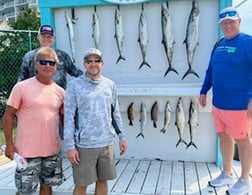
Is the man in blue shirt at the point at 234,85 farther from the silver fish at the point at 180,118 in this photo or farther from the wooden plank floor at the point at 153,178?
the silver fish at the point at 180,118

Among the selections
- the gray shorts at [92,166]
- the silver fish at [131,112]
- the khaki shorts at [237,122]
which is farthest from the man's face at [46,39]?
the khaki shorts at [237,122]

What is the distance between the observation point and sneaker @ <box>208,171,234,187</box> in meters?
3.37

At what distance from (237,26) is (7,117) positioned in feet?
6.84

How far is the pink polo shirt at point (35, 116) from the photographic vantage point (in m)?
2.55

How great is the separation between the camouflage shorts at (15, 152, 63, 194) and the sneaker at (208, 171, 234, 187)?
1.54m

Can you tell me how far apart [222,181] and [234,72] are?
3.67ft

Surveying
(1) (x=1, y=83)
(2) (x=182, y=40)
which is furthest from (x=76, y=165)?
(1) (x=1, y=83)

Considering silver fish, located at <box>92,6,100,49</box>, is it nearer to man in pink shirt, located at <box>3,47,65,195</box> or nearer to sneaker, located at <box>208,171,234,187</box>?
man in pink shirt, located at <box>3,47,65,195</box>

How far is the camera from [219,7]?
12.7ft

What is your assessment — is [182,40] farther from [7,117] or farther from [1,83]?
[1,83]

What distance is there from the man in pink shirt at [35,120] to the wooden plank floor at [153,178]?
785 millimetres

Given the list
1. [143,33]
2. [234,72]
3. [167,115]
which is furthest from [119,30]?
[234,72]

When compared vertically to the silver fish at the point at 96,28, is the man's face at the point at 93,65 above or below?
below

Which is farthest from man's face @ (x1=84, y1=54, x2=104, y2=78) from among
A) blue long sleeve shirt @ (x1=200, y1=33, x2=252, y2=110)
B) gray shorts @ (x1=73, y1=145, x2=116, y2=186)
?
blue long sleeve shirt @ (x1=200, y1=33, x2=252, y2=110)
